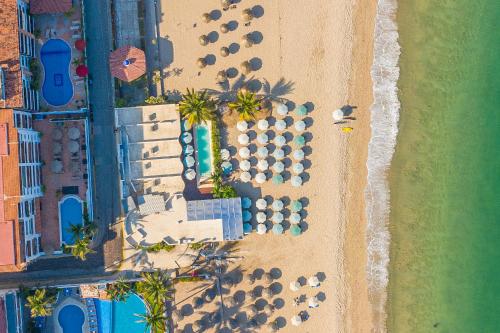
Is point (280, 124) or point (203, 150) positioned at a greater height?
point (280, 124)

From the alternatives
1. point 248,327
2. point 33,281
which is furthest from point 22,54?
point 248,327

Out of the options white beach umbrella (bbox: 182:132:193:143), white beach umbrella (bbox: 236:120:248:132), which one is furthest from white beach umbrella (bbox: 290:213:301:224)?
white beach umbrella (bbox: 182:132:193:143)

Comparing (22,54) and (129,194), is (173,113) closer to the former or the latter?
(129,194)

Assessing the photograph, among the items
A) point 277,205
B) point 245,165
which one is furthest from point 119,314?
point 245,165

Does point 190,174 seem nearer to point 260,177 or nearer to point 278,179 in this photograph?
point 260,177

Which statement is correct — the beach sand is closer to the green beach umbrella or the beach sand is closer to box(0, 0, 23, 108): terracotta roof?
the green beach umbrella

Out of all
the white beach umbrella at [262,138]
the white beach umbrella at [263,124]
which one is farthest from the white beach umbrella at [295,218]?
the white beach umbrella at [263,124]

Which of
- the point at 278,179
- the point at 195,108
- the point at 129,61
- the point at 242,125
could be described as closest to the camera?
the point at 195,108
